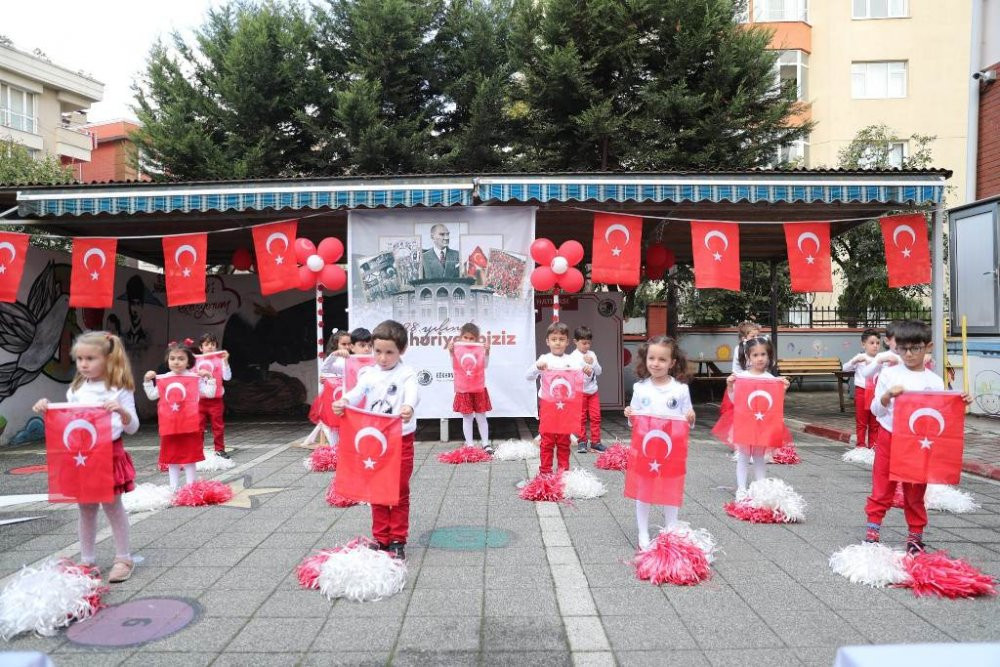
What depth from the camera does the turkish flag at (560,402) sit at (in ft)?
20.8

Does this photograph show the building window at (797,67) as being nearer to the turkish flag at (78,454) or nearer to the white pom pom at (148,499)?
the white pom pom at (148,499)

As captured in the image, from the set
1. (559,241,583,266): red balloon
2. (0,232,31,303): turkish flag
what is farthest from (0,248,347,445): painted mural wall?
(559,241,583,266): red balloon

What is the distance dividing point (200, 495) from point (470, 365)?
361 centimetres

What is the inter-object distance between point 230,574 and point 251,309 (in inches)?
425

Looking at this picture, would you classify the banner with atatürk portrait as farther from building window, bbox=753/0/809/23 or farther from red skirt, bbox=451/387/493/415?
building window, bbox=753/0/809/23

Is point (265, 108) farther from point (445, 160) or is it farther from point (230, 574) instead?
point (230, 574)

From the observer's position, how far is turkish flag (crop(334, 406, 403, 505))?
14.0 feet

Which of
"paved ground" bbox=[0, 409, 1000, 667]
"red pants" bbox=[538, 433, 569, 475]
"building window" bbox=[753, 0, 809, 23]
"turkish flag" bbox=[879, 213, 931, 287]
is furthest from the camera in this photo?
"building window" bbox=[753, 0, 809, 23]

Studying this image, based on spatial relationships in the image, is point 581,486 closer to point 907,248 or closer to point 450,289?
point 450,289

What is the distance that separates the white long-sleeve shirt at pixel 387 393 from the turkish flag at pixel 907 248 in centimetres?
816

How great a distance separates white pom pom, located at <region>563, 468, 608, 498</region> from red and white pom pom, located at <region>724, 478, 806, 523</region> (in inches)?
49.5

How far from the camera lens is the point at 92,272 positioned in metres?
9.94

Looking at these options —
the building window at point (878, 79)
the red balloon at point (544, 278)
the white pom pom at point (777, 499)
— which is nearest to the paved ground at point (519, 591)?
the white pom pom at point (777, 499)

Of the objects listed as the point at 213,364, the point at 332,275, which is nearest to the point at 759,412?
the point at 213,364
